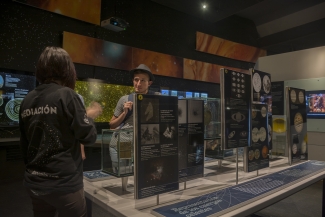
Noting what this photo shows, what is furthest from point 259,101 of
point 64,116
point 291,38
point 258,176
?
point 291,38

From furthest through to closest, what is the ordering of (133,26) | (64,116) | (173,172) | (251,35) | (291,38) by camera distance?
(251,35), (291,38), (133,26), (173,172), (64,116)

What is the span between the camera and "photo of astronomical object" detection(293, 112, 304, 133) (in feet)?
7.41

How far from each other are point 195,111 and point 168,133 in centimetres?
32

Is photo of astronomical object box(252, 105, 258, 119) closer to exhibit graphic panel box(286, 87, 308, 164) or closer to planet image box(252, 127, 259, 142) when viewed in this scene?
planet image box(252, 127, 259, 142)

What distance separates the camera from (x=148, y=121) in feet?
3.84

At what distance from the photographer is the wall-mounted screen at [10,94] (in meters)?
3.29

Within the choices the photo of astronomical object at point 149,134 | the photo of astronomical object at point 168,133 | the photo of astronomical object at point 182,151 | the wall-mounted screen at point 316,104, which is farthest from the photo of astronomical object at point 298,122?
the wall-mounted screen at point 316,104

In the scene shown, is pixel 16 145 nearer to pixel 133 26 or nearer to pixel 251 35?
pixel 133 26

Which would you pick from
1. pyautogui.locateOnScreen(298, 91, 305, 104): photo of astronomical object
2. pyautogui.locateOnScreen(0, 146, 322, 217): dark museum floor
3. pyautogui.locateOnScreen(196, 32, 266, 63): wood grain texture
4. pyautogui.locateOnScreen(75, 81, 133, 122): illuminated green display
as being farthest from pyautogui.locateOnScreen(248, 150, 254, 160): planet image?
pyautogui.locateOnScreen(196, 32, 266, 63): wood grain texture

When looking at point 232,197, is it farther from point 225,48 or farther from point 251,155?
point 225,48

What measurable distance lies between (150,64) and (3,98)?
2612mm

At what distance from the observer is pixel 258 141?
1.82 meters

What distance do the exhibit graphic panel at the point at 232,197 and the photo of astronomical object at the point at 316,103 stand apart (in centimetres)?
258

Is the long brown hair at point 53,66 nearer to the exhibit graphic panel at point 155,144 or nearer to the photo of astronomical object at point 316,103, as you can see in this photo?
the exhibit graphic panel at point 155,144
